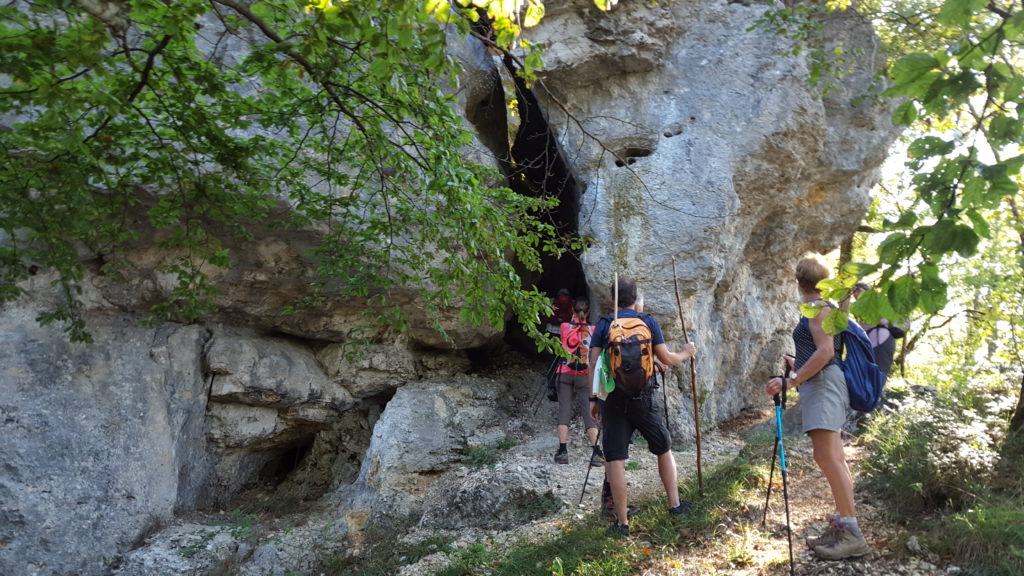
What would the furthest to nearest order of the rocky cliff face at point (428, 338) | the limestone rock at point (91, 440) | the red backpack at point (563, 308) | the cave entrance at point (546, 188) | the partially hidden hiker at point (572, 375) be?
the cave entrance at point (546, 188) → the red backpack at point (563, 308) → the partially hidden hiker at point (572, 375) → the rocky cliff face at point (428, 338) → the limestone rock at point (91, 440)

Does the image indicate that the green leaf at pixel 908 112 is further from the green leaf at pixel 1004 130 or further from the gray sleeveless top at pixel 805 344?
the gray sleeveless top at pixel 805 344

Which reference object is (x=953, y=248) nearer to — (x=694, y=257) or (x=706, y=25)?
(x=694, y=257)

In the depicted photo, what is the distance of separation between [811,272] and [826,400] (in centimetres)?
78

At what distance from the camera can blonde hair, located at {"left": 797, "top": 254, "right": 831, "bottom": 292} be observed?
11.9 ft

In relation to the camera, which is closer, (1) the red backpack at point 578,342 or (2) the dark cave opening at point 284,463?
(1) the red backpack at point 578,342

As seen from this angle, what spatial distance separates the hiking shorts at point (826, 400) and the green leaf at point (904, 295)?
1969mm

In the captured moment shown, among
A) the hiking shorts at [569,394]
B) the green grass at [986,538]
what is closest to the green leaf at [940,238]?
the green grass at [986,538]

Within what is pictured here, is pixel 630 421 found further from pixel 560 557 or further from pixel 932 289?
pixel 932 289

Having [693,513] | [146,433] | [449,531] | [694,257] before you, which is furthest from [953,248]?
[146,433]

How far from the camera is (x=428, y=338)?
26.6 feet

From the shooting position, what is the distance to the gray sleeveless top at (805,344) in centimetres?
356

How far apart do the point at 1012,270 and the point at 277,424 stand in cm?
949

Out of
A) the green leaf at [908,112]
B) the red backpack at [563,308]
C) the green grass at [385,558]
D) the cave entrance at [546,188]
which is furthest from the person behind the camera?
the cave entrance at [546,188]

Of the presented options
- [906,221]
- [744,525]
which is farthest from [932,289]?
[744,525]
